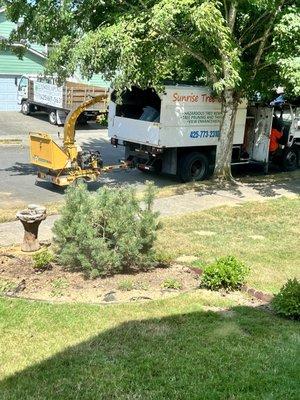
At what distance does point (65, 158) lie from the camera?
1284cm

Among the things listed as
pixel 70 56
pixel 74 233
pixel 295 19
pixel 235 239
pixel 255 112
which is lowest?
pixel 235 239

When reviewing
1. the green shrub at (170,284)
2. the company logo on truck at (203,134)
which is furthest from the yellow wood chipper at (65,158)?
the green shrub at (170,284)

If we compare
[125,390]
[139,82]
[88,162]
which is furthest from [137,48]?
[125,390]

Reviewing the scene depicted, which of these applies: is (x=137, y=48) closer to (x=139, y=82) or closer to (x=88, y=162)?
(x=139, y=82)

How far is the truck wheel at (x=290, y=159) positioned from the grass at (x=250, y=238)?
5.43 m

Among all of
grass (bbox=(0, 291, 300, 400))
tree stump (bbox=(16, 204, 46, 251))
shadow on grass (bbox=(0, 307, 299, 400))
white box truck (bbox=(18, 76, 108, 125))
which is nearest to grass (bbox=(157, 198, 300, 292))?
grass (bbox=(0, 291, 300, 400))

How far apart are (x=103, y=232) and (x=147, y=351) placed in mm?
2186

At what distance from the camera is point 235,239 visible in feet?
30.7

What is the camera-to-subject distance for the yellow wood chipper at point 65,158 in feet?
41.9

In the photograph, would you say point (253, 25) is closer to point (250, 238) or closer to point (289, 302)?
point (250, 238)

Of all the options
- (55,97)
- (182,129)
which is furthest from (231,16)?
(55,97)

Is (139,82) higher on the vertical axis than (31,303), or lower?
higher

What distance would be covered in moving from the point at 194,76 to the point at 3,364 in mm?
12861

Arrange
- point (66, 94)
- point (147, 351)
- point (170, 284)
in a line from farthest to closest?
point (66, 94)
point (170, 284)
point (147, 351)
